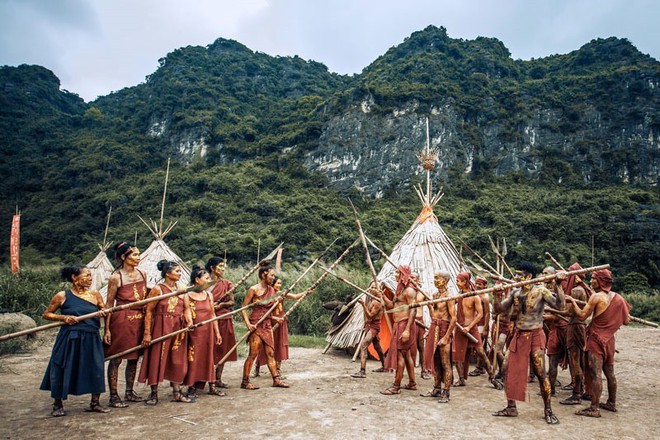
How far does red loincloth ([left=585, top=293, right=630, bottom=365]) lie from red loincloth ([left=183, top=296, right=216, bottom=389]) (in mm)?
4162

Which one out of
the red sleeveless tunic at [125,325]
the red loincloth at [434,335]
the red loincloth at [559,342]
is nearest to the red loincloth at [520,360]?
the red loincloth at [434,335]

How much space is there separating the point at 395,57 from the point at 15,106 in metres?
52.0

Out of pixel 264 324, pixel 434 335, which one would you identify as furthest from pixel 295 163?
pixel 434 335

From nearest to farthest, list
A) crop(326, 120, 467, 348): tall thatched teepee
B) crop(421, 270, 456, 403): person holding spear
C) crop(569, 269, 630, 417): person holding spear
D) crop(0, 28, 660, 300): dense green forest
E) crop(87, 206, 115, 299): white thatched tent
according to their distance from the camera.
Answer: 1. crop(569, 269, 630, 417): person holding spear
2. crop(421, 270, 456, 403): person holding spear
3. crop(326, 120, 467, 348): tall thatched teepee
4. crop(87, 206, 115, 299): white thatched tent
5. crop(0, 28, 660, 300): dense green forest

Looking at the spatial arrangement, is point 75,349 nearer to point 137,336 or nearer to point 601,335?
point 137,336

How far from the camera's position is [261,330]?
5586mm

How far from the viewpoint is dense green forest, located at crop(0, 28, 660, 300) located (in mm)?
29719

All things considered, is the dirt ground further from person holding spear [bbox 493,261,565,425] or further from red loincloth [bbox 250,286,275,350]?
red loincloth [bbox 250,286,275,350]

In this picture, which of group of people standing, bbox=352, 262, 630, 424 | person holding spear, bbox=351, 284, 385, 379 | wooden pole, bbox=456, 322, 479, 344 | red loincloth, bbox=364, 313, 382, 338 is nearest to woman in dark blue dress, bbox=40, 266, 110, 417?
group of people standing, bbox=352, 262, 630, 424

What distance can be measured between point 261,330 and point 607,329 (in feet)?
12.9

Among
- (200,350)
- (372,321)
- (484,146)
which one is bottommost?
(200,350)

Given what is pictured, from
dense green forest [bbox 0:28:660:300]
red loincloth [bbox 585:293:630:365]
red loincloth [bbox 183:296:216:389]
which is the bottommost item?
red loincloth [bbox 183:296:216:389]

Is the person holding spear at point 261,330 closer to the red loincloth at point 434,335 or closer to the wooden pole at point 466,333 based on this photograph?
the red loincloth at point 434,335

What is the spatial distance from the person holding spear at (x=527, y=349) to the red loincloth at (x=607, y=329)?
1.65ft
